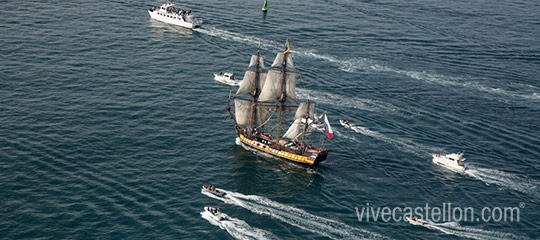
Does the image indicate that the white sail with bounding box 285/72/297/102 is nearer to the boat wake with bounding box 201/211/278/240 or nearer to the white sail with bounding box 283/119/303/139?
the white sail with bounding box 283/119/303/139

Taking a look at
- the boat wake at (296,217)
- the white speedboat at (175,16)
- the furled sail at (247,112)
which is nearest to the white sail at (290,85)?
the furled sail at (247,112)

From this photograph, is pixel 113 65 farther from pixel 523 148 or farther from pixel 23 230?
pixel 523 148

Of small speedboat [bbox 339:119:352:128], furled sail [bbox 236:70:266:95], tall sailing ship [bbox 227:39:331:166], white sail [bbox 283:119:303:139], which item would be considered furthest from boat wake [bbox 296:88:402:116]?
white sail [bbox 283:119:303:139]

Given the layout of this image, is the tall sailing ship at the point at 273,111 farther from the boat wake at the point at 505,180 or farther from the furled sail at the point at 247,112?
the boat wake at the point at 505,180

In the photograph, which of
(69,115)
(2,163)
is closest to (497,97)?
(69,115)

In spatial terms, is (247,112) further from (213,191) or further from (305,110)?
(213,191)

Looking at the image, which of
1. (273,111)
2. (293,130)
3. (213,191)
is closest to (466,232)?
(293,130)
